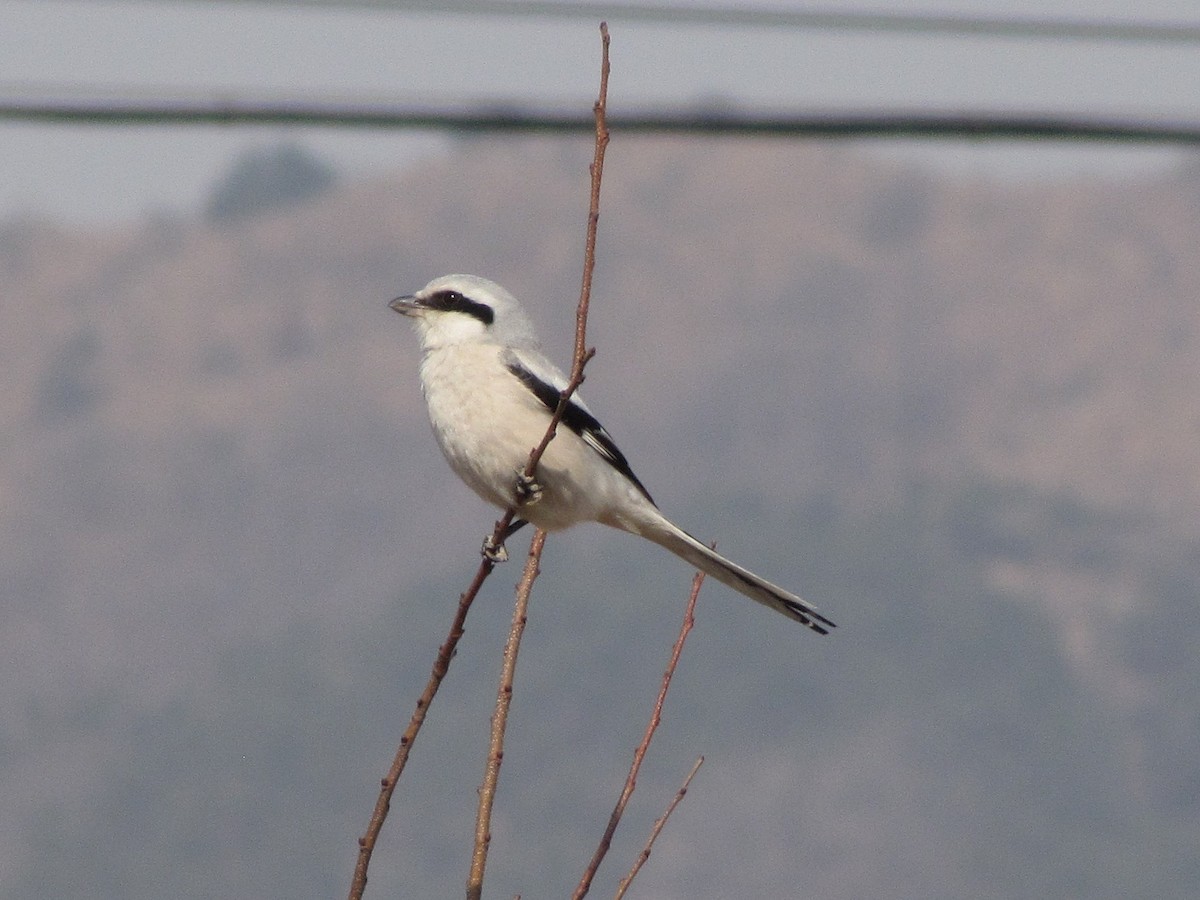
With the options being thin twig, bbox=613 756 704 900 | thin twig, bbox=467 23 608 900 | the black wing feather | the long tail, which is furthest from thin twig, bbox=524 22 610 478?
the black wing feather

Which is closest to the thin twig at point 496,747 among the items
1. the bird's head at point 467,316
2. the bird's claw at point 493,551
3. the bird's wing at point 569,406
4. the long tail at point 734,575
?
the bird's claw at point 493,551

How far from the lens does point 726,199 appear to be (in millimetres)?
164750

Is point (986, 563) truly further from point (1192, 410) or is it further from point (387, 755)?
point (387, 755)

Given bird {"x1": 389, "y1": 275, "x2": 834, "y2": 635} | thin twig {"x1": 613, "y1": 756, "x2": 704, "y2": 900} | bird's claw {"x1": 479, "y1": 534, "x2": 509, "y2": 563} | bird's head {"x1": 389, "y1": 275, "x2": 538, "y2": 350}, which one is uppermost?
bird's head {"x1": 389, "y1": 275, "x2": 538, "y2": 350}

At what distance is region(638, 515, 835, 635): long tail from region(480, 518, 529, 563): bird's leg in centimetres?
42

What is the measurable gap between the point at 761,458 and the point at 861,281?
16.8 m

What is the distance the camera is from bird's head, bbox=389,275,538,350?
5195 mm

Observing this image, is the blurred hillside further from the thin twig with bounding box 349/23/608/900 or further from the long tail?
the thin twig with bounding box 349/23/608/900

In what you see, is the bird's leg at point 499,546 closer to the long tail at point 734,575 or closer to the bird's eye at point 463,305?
the long tail at point 734,575

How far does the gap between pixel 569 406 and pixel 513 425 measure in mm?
279

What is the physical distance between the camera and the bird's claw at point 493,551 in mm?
3771

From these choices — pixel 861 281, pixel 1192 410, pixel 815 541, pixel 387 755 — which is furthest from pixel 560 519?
pixel 861 281

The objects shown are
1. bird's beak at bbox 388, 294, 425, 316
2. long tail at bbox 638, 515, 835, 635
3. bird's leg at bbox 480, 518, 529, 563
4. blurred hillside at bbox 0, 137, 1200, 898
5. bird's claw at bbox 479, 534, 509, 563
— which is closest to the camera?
bird's claw at bbox 479, 534, 509, 563

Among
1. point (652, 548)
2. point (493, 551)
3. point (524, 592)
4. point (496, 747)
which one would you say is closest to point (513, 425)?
point (493, 551)
